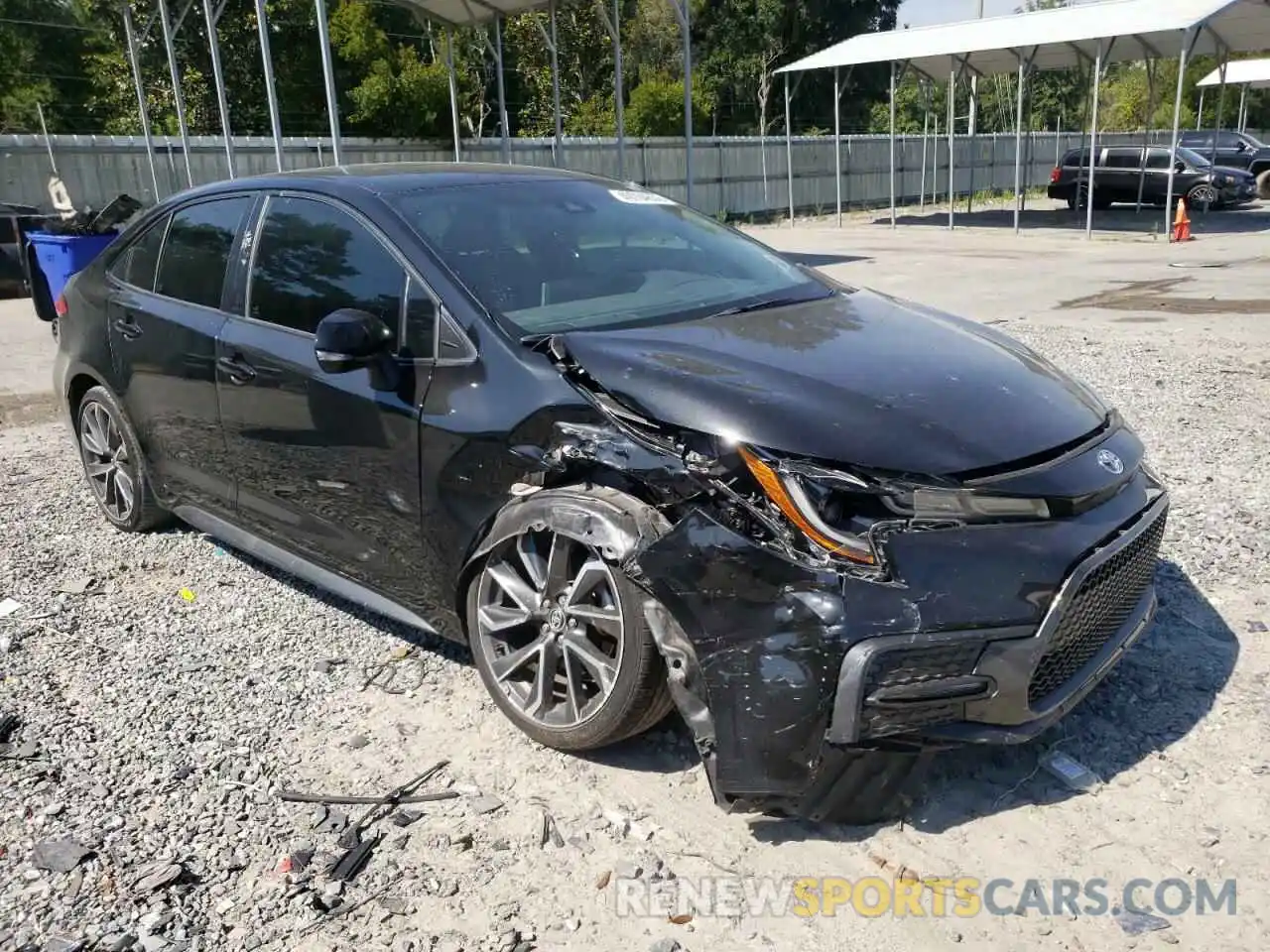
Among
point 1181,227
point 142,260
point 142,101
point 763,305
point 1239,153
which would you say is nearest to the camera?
point 763,305

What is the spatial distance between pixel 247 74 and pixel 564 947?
34.1 meters

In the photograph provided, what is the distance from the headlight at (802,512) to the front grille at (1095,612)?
53cm

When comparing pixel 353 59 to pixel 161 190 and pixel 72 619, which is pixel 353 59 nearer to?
pixel 161 190

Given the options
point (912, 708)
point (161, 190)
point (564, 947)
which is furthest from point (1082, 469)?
point (161, 190)

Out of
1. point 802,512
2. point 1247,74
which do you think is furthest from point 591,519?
point 1247,74

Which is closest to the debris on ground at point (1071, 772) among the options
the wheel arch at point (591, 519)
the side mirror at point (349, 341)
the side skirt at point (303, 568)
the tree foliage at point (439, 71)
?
the wheel arch at point (591, 519)

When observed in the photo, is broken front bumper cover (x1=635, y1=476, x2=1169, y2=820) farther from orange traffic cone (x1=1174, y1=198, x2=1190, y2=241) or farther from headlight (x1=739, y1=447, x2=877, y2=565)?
orange traffic cone (x1=1174, y1=198, x2=1190, y2=241)

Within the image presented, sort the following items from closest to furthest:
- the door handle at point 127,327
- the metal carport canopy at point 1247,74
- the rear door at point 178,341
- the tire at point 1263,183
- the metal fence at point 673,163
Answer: the rear door at point 178,341, the door handle at point 127,327, the metal fence at point 673,163, the tire at point 1263,183, the metal carport canopy at point 1247,74

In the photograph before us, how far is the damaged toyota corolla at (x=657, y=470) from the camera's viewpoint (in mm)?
2445

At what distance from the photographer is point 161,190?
68.9 ft

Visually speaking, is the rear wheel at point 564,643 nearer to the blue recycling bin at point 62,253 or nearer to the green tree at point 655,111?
the blue recycling bin at point 62,253

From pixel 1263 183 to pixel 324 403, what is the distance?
102 feet

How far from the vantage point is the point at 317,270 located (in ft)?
12.0

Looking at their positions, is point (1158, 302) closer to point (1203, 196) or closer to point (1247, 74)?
point (1203, 196)
